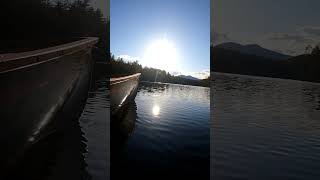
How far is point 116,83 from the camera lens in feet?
18.2

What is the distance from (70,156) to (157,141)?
6.04 feet

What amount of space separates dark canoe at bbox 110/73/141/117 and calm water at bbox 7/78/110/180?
3.26ft

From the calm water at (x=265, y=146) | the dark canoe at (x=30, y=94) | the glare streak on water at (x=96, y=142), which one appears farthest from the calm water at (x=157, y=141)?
the dark canoe at (x=30, y=94)

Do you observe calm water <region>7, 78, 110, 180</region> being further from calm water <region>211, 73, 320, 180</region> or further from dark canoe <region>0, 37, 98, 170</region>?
calm water <region>211, 73, 320, 180</region>

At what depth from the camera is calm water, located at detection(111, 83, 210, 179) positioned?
4955 millimetres

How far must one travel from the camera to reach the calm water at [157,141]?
495cm

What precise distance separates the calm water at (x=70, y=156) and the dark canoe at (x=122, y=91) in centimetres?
99

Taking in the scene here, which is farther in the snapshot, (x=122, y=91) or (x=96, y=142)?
(x=96, y=142)

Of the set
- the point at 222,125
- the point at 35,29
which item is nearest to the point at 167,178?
the point at 222,125

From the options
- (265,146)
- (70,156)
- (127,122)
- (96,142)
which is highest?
(127,122)

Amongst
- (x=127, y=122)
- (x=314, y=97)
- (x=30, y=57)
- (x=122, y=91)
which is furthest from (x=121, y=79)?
(x=314, y=97)

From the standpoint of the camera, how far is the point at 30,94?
4867mm

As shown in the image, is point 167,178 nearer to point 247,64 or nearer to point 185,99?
point 185,99

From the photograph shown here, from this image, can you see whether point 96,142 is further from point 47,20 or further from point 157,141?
point 47,20
